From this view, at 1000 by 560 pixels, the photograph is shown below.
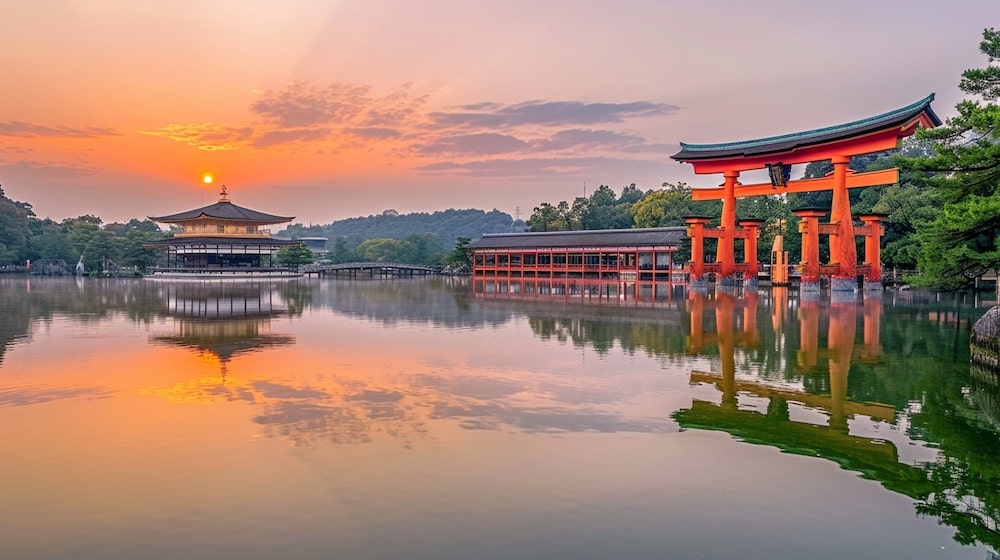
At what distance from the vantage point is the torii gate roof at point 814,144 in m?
33.3

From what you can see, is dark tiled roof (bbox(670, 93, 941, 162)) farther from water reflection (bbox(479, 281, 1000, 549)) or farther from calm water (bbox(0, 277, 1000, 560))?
calm water (bbox(0, 277, 1000, 560))

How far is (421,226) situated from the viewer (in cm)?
18450

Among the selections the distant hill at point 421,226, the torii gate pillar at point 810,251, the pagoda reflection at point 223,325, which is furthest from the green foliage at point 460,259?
the distant hill at point 421,226

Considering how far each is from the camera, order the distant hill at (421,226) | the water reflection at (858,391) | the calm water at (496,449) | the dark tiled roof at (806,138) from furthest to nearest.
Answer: the distant hill at (421,226)
the dark tiled roof at (806,138)
the water reflection at (858,391)
the calm water at (496,449)

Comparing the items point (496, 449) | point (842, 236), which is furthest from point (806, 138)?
point (496, 449)

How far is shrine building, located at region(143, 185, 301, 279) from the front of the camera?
211 feet

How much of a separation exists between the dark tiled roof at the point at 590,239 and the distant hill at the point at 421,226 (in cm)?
11004

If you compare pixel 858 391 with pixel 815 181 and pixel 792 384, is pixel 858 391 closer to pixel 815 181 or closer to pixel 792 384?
pixel 792 384

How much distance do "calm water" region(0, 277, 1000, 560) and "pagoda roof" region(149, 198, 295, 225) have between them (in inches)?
1906

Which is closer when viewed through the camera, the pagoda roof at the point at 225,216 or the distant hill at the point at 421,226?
the pagoda roof at the point at 225,216

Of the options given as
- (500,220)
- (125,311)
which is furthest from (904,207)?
(500,220)

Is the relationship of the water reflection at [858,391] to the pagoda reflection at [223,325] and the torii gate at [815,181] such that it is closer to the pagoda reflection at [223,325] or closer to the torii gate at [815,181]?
the pagoda reflection at [223,325]

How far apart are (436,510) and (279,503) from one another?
159 cm

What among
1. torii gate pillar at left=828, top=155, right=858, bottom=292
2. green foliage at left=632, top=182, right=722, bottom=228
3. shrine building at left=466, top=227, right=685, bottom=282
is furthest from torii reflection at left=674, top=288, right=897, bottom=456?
green foliage at left=632, top=182, right=722, bottom=228
